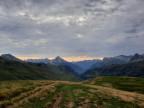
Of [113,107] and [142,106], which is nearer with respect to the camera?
[113,107]

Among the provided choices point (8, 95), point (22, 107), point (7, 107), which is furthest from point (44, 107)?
point (8, 95)

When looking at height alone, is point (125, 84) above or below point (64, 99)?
below

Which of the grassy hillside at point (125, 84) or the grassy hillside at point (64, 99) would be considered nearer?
the grassy hillside at point (64, 99)

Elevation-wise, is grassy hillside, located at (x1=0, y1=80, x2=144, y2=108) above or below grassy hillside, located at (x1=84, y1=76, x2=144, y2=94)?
above

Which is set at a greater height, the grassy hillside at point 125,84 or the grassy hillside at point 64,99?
the grassy hillside at point 64,99

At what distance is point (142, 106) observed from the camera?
691 inches

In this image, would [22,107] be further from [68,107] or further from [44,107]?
[68,107]

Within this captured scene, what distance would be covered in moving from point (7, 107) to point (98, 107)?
48.5 ft

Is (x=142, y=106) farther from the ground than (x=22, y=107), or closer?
closer

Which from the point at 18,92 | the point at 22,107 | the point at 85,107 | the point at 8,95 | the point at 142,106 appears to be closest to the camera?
the point at 22,107

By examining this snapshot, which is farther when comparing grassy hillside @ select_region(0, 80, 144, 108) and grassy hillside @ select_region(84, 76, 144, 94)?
grassy hillside @ select_region(84, 76, 144, 94)

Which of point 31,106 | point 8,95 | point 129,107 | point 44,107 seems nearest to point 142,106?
point 129,107

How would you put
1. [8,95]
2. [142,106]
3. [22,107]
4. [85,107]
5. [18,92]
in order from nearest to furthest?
[22,107] → [85,107] → [142,106] → [8,95] → [18,92]

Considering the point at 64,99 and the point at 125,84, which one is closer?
the point at 64,99
